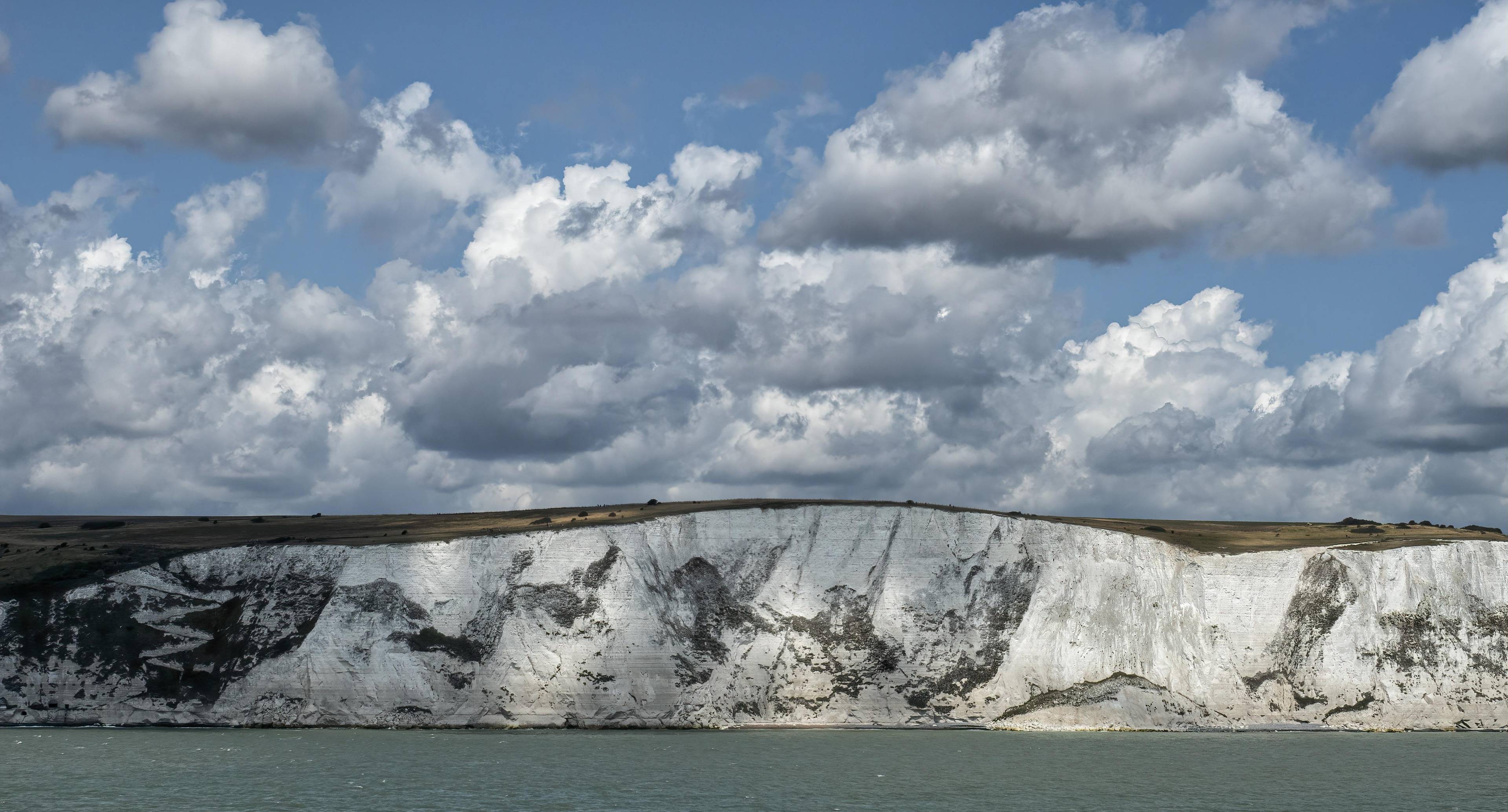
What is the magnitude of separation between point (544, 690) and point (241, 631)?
18.5m

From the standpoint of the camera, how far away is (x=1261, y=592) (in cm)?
8706

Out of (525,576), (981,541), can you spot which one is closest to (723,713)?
(525,576)

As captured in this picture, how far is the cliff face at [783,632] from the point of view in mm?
79250

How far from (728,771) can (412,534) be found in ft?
136

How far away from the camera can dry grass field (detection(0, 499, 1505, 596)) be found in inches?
3469

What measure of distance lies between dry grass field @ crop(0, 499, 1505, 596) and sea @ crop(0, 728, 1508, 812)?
14979mm

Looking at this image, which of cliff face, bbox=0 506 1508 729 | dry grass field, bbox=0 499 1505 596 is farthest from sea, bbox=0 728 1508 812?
dry grass field, bbox=0 499 1505 596

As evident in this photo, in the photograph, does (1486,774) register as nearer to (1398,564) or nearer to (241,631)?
(1398,564)

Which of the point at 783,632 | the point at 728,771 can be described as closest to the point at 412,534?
the point at 783,632

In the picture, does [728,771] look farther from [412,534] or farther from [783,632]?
[412,534]

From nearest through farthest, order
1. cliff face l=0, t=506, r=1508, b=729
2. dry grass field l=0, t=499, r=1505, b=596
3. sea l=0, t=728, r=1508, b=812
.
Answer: sea l=0, t=728, r=1508, b=812 → cliff face l=0, t=506, r=1508, b=729 → dry grass field l=0, t=499, r=1505, b=596

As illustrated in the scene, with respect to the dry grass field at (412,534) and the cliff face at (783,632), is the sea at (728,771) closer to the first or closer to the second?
the cliff face at (783,632)

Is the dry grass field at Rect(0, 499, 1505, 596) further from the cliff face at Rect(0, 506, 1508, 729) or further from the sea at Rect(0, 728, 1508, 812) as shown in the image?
the sea at Rect(0, 728, 1508, 812)

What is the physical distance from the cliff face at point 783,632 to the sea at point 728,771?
3371 millimetres
